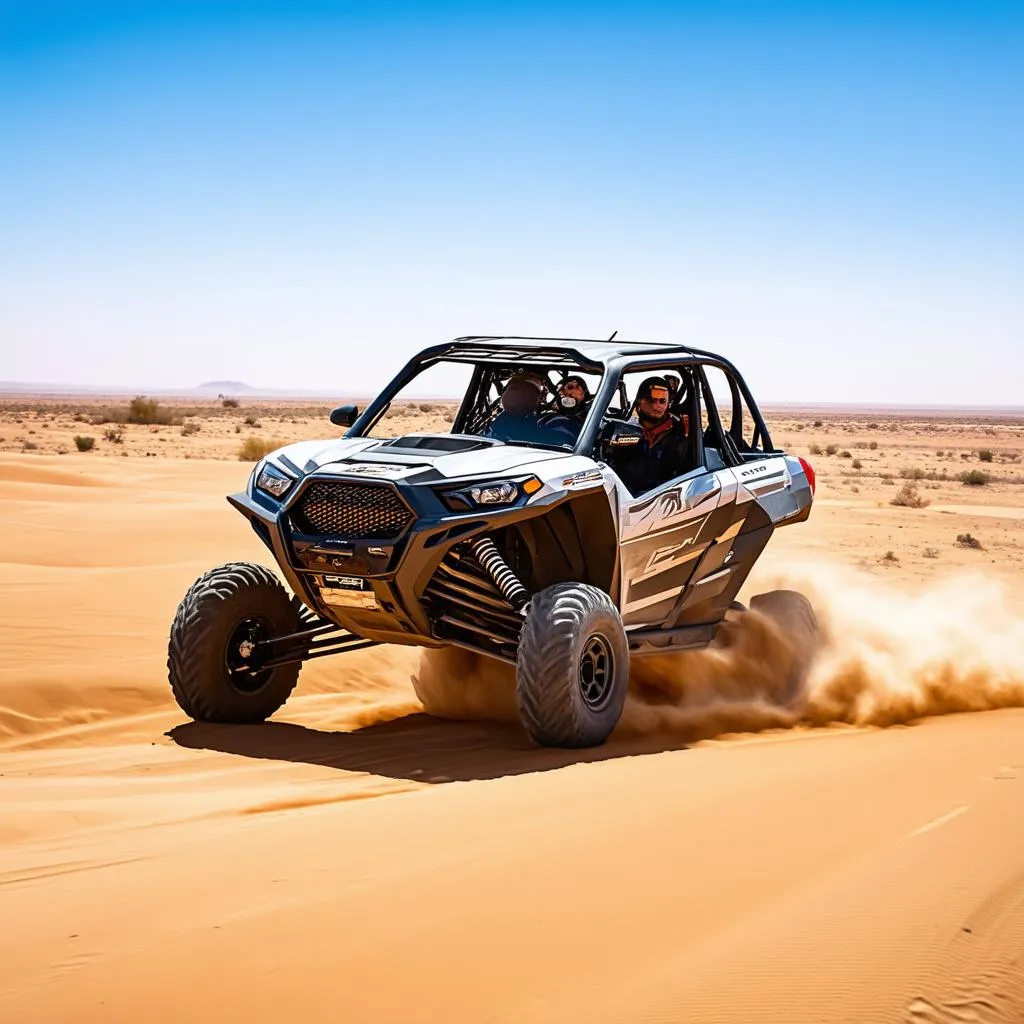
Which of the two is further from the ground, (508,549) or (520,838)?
(508,549)

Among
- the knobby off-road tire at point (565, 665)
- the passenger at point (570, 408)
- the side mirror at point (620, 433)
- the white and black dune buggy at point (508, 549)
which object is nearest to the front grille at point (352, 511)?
the white and black dune buggy at point (508, 549)

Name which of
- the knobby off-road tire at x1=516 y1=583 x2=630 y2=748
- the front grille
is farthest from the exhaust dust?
the front grille

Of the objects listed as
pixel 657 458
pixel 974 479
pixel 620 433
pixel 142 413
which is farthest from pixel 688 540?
pixel 142 413

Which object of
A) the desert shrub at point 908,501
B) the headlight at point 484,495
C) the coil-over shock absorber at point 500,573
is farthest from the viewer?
the desert shrub at point 908,501

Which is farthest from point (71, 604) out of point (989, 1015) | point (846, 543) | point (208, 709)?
point (846, 543)

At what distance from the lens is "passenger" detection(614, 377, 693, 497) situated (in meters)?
8.90

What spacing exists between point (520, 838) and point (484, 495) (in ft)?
8.25

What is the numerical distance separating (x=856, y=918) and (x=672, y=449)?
16.9 feet

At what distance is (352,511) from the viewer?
7.38 m

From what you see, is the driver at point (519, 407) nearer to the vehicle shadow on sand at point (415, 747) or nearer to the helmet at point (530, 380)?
the helmet at point (530, 380)

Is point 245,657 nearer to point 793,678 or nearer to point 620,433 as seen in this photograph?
point 620,433

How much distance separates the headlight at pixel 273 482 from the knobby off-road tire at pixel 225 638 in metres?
0.71

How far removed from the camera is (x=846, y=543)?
68.9ft

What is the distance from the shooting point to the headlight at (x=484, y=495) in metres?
7.20
